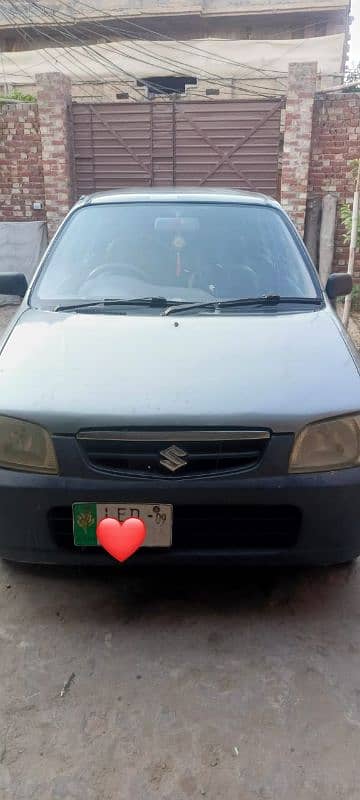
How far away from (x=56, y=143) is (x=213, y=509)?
806cm

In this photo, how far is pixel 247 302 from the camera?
2775 millimetres

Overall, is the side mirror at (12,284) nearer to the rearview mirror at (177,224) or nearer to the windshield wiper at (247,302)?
the rearview mirror at (177,224)

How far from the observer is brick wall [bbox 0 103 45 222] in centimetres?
861

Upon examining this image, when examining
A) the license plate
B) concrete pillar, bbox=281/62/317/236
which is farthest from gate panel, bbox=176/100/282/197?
the license plate

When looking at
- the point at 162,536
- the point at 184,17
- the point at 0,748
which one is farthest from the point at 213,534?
the point at 184,17

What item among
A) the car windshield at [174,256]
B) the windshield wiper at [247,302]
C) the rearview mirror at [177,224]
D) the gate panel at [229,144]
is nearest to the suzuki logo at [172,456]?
the windshield wiper at [247,302]

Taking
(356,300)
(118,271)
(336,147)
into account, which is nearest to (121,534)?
(118,271)

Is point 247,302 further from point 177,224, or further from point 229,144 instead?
point 229,144

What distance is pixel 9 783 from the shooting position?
5.24 ft

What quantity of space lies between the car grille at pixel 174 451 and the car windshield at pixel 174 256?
1055 millimetres

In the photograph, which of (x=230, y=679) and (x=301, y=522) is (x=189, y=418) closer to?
(x=301, y=522)

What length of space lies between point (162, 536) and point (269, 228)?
203 cm

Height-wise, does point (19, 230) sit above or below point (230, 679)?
above

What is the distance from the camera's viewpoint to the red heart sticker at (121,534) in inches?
77.5
